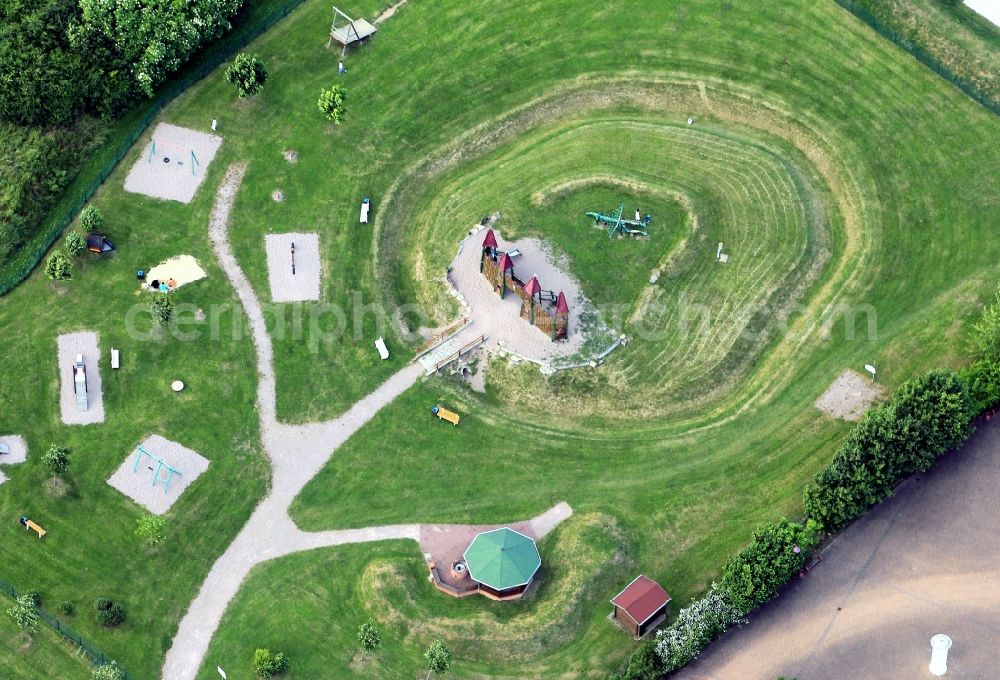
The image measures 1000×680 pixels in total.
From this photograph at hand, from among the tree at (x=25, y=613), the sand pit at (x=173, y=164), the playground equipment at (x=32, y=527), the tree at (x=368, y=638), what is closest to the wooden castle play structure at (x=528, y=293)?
the sand pit at (x=173, y=164)

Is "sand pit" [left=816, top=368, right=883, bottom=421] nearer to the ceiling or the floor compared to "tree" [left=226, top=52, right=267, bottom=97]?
nearer to the ceiling

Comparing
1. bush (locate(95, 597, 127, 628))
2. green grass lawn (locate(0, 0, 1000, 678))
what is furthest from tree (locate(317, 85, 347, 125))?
bush (locate(95, 597, 127, 628))

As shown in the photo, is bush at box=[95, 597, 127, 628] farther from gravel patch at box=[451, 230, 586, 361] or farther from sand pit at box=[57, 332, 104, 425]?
gravel patch at box=[451, 230, 586, 361]

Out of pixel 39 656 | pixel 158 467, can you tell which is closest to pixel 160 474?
pixel 158 467

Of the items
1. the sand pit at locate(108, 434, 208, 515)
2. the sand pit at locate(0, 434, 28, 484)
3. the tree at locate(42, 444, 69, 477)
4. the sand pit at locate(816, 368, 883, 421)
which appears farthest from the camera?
the sand pit at locate(816, 368, 883, 421)

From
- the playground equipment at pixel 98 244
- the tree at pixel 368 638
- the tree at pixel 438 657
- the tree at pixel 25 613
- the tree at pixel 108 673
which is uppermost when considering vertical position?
the playground equipment at pixel 98 244

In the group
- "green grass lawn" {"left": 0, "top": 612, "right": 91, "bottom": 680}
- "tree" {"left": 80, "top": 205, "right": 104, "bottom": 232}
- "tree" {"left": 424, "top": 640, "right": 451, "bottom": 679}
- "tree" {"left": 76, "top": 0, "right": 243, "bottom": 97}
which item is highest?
"tree" {"left": 76, "top": 0, "right": 243, "bottom": 97}

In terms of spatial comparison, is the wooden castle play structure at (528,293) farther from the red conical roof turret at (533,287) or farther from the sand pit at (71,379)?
the sand pit at (71,379)
